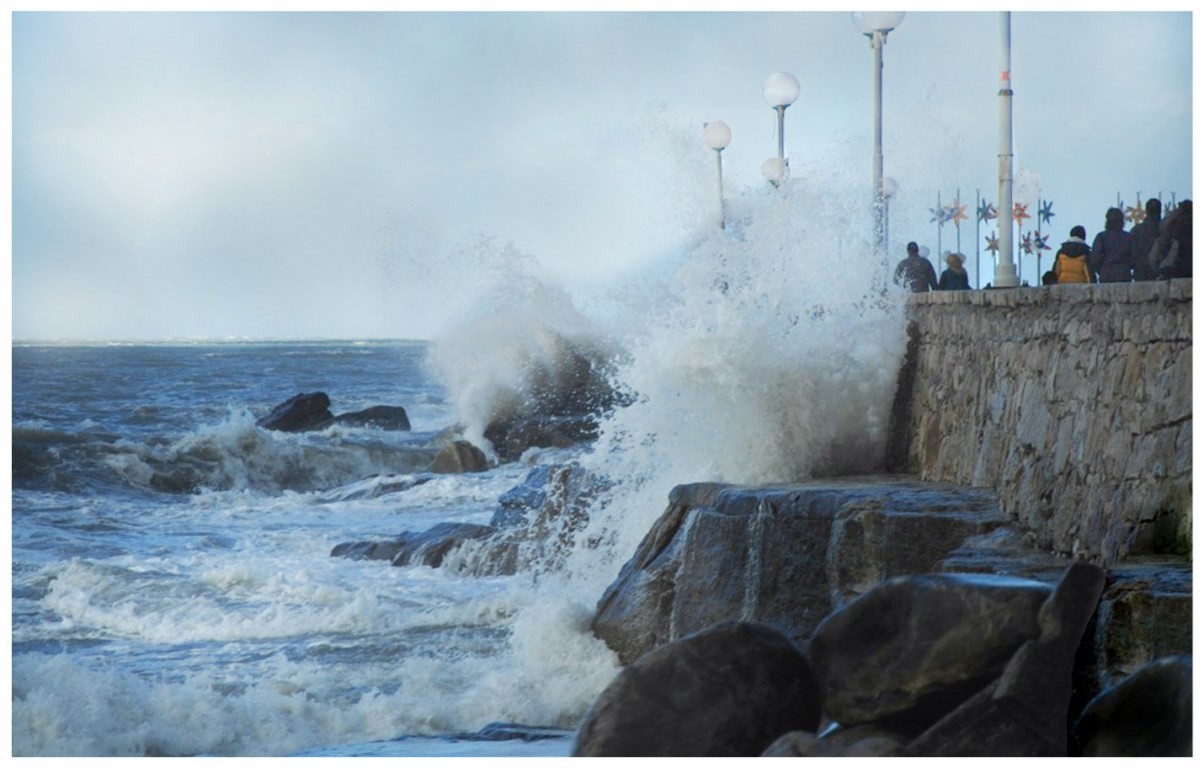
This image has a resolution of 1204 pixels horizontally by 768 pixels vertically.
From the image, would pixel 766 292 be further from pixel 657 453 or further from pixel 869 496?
pixel 869 496

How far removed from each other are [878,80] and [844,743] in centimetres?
428

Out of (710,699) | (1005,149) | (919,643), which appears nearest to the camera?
(919,643)

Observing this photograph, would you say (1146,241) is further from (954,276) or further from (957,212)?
(957,212)

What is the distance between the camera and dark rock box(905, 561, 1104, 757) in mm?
3326

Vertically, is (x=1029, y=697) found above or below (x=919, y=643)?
below

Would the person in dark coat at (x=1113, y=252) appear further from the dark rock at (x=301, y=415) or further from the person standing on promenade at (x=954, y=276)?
the dark rock at (x=301, y=415)

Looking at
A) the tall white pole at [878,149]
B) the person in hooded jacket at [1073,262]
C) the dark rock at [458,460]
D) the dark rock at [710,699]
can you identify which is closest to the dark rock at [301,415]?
the dark rock at [458,460]

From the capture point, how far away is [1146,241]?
595 cm

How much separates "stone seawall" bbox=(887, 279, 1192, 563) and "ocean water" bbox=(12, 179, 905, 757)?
3.76 feet

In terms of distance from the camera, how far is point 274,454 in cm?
1414

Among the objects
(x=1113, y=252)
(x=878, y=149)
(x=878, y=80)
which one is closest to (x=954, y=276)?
(x=878, y=149)

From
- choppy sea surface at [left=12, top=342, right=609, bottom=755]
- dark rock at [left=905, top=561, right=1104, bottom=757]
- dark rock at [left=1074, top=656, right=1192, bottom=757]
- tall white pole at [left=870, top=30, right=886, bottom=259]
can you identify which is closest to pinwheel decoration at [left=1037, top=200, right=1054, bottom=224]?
tall white pole at [left=870, top=30, right=886, bottom=259]

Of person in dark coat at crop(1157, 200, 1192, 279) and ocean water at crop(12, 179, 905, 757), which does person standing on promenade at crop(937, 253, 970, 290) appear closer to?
ocean water at crop(12, 179, 905, 757)

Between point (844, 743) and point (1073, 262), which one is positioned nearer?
point (844, 743)
